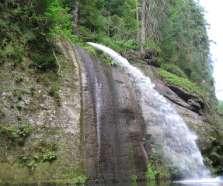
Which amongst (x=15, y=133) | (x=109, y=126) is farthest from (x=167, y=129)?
(x=15, y=133)

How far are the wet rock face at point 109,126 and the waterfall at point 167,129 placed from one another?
122 centimetres

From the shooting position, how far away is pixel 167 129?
22.5 metres

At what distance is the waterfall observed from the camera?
2142 centimetres

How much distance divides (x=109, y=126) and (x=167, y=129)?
412cm

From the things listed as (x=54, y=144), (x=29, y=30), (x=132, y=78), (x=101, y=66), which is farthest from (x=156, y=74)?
(x=54, y=144)

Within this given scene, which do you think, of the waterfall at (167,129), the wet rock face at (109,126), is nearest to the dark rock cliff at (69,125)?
the wet rock face at (109,126)

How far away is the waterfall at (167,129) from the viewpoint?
21422 mm

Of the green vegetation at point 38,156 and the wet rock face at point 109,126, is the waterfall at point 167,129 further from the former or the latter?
the green vegetation at point 38,156

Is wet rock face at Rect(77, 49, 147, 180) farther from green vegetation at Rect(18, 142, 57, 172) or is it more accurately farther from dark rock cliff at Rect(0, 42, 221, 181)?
green vegetation at Rect(18, 142, 57, 172)

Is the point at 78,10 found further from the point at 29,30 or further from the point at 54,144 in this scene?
the point at 54,144

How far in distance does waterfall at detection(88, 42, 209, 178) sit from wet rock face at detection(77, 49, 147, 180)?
1221mm

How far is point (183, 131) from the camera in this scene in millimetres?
23031

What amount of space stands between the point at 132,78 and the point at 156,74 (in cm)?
486

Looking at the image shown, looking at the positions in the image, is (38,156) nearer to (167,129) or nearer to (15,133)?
(15,133)
